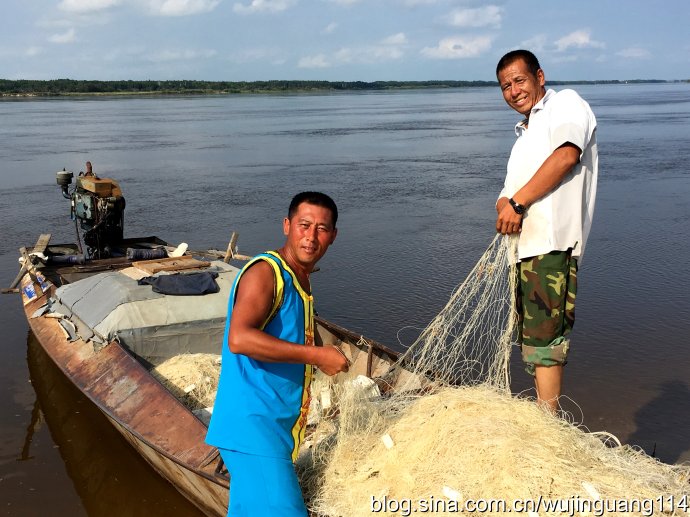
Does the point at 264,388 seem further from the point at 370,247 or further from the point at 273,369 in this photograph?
the point at 370,247

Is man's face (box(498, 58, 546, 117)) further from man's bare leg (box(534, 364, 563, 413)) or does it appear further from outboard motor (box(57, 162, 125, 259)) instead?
outboard motor (box(57, 162, 125, 259))

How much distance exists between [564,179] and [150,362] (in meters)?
3.94

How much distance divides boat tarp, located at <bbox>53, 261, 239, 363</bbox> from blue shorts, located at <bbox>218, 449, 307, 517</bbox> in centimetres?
320

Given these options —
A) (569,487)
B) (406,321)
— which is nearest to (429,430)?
(569,487)

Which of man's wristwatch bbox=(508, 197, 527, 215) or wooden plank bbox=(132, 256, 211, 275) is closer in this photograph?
man's wristwatch bbox=(508, 197, 527, 215)

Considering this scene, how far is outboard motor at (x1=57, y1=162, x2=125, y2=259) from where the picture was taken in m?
9.48

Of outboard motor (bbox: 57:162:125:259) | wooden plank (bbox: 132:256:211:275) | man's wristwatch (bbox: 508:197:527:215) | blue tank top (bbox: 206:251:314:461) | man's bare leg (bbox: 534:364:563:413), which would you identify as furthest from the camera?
outboard motor (bbox: 57:162:125:259)

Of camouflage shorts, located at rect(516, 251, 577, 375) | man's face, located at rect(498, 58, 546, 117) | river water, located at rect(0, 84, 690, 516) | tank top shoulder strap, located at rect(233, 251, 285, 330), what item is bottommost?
river water, located at rect(0, 84, 690, 516)

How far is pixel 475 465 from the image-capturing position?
2875 mm

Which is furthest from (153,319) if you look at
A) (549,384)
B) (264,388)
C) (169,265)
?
(549,384)

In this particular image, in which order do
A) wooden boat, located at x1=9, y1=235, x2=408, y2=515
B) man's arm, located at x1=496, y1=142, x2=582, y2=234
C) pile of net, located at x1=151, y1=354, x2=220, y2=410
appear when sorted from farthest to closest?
pile of net, located at x1=151, y1=354, x2=220, y2=410
wooden boat, located at x1=9, y1=235, x2=408, y2=515
man's arm, located at x1=496, y1=142, x2=582, y2=234

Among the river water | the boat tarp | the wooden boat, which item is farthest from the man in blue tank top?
the boat tarp

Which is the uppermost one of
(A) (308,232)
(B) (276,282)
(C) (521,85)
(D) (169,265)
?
(C) (521,85)

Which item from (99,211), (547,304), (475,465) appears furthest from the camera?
(99,211)
